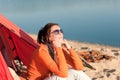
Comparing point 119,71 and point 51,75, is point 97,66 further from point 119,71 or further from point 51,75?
point 51,75

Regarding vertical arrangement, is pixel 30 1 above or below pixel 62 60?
above

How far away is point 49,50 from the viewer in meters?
5.34

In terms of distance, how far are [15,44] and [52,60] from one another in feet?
8.01

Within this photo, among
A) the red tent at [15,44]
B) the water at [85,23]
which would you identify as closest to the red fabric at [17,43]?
the red tent at [15,44]

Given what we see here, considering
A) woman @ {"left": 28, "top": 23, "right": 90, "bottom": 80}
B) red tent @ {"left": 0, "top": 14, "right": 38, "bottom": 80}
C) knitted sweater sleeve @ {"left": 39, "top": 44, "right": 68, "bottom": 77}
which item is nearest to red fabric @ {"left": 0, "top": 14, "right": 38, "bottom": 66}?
red tent @ {"left": 0, "top": 14, "right": 38, "bottom": 80}

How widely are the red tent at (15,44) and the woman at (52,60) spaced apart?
160 cm

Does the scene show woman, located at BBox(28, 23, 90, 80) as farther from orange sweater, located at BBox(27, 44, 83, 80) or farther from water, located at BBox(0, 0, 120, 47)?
water, located at BBox(0, 0, 120, 47)

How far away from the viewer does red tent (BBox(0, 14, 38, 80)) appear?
7.15 metres

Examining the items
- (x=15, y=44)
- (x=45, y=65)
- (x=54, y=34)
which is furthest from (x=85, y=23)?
(x=45, y=65)

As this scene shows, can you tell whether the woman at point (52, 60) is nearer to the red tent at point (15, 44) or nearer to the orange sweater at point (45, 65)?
the orange sweater at point (45, 65)

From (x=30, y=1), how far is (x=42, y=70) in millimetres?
103687

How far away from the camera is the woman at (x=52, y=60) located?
207 inches

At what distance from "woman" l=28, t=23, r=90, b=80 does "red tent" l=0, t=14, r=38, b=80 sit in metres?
1.60

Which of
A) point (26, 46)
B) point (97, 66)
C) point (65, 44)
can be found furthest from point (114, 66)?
point (65, 44)
